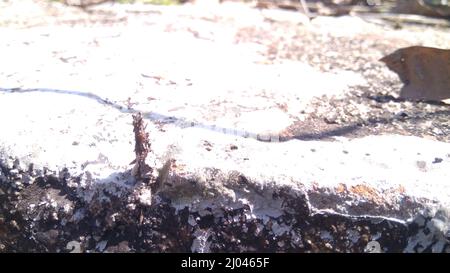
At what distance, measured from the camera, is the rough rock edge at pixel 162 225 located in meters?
0.92

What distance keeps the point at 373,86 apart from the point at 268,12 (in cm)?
78

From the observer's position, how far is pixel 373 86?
135cm

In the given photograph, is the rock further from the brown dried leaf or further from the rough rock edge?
the rough rock edge

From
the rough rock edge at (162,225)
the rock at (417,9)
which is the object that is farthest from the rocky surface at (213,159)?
the rock at (417,9)

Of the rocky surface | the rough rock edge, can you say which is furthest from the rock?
the rough rock edge

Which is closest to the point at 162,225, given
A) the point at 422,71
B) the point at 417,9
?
the point at 422,71

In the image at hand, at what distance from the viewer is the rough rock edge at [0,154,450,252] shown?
0.92m

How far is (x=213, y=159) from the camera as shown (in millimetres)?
975

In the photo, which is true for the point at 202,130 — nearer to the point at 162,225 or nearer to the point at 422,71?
the point at 162,225

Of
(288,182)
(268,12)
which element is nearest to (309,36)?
(268,12)

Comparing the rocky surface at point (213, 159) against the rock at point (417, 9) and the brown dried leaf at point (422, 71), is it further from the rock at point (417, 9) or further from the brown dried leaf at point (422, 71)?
the rock at point (417, 9)

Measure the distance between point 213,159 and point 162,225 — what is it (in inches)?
5.8
